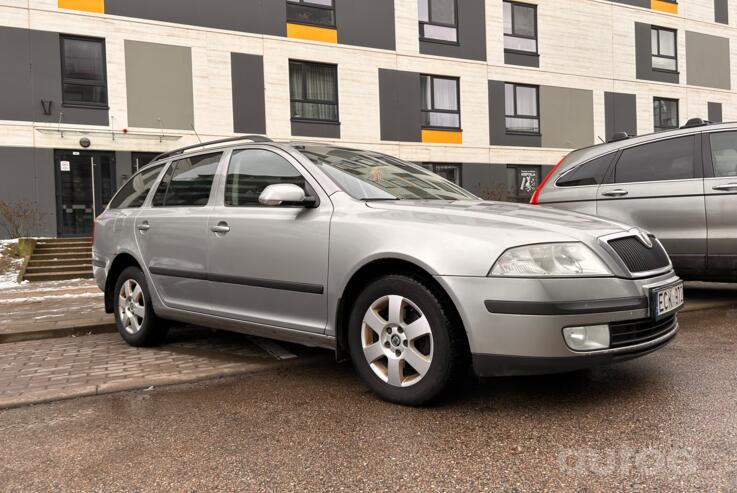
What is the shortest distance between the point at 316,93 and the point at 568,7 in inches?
435

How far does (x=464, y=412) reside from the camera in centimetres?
302

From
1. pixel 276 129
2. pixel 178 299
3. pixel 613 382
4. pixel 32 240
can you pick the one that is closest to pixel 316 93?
pixel 276 129

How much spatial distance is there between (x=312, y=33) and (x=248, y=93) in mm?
2895

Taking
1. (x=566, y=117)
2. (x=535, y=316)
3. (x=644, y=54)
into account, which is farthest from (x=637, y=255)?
(x=644, y=54)

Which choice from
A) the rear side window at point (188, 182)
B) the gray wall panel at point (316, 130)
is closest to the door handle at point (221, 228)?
the rear side window at point (188, 182)

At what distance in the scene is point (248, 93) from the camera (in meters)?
17.0

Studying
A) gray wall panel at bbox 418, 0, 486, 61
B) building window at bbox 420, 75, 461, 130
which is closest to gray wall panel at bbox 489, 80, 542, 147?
gray wall panel at bbox 418, 0, 486, 61

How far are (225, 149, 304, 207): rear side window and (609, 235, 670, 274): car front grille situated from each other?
1955 millimetres

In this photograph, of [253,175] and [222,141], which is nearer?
[253,175]

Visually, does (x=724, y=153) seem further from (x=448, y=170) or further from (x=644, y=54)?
(x=644, y=54)

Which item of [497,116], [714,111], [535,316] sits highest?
[714,111]

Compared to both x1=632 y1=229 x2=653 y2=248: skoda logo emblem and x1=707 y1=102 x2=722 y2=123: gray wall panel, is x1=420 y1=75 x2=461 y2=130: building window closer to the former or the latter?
x1=707 y1=102 x2=722 y2=123: gray wall panel

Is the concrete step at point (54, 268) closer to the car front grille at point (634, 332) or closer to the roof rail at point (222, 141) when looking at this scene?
the roof rail at point (222, 141)

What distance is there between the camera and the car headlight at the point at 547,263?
2822 mm
